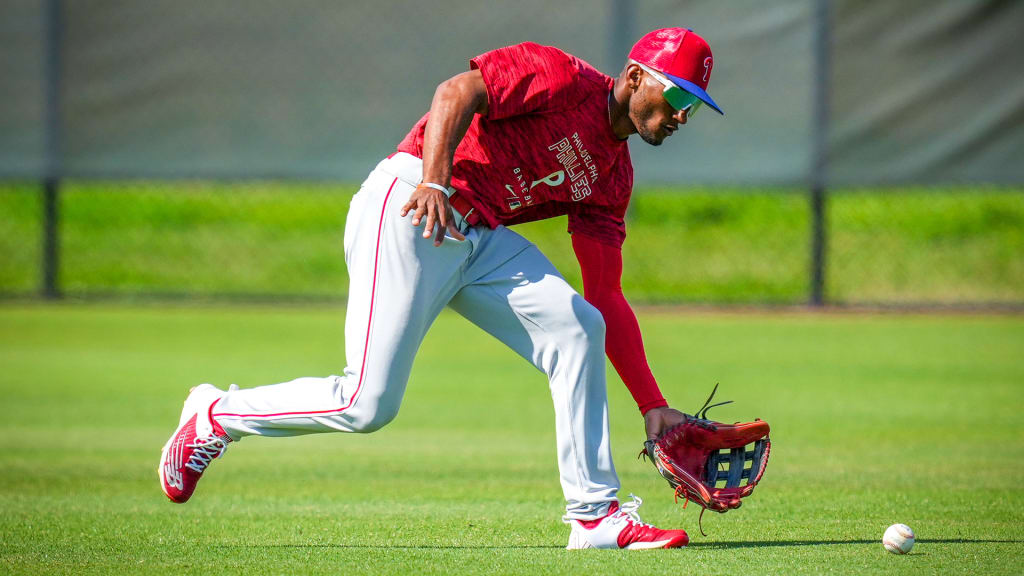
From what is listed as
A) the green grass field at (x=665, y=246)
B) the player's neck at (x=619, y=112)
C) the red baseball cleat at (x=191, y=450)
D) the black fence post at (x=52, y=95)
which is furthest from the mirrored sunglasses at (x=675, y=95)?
the black fence post at (x=52, y=95)

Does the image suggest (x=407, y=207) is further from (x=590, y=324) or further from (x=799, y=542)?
(x=799, y=542)

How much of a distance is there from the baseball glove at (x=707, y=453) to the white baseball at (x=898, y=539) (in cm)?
53

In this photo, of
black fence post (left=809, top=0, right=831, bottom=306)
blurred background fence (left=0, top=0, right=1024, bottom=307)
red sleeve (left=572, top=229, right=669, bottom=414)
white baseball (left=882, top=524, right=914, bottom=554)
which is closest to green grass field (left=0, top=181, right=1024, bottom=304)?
blurred background fence (left=0, top=0, right=1024, bottom=307)

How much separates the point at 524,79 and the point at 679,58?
541 millimetres

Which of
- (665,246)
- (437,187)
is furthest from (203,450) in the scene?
(665,246)

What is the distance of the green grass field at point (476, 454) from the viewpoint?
4.47m

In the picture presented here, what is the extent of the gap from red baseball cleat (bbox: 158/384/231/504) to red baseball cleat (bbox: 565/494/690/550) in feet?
4.26

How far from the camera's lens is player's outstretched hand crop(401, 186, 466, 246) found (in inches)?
169

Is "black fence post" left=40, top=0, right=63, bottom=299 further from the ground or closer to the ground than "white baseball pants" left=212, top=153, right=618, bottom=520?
further from the ground

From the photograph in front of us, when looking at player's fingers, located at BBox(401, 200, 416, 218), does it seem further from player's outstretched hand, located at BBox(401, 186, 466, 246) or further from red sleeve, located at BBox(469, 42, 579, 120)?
red sleeve, located at BBox(469, 42, 579, 120)

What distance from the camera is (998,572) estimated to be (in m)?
4.10

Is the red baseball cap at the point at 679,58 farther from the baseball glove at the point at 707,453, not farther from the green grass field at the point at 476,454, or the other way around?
the green grass field at the point at 476,454

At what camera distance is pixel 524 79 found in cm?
443

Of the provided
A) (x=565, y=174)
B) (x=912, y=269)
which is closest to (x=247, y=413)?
(x=565, y=174)
